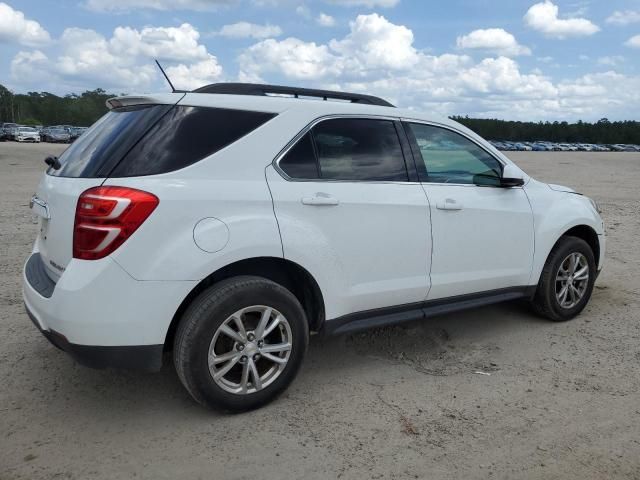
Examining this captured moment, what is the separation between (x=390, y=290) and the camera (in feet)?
12.1

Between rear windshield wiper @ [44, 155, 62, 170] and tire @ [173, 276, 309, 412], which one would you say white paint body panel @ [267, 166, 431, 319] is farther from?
rear windshield wiper @ [44, 155, 62, 170]

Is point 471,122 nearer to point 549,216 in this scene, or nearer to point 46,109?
point 46,109

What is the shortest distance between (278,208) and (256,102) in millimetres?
667

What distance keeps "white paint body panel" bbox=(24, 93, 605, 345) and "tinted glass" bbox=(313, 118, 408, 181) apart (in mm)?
78

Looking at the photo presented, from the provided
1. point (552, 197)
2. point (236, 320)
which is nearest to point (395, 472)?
point (236, 320)

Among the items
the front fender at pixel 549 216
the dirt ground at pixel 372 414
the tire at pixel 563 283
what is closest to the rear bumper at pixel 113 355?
the dirt ground at pixel 372 414

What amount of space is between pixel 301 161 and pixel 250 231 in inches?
23.2

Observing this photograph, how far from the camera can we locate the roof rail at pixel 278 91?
341 centimetres

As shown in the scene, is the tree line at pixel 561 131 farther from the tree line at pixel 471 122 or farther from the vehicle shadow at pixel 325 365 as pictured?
the vehicle shadow at pixel 325 365

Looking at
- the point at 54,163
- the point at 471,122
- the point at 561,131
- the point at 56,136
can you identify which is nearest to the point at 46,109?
the point at 56,136

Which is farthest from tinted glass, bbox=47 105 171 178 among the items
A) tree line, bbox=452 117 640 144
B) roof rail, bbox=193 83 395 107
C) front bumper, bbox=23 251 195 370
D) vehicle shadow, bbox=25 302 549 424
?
tree line, bbox=452 117 640 144

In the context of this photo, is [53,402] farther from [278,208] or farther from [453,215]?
[453,215]

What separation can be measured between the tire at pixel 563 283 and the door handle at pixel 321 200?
88.0 inches

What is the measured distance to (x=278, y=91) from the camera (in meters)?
3.59
